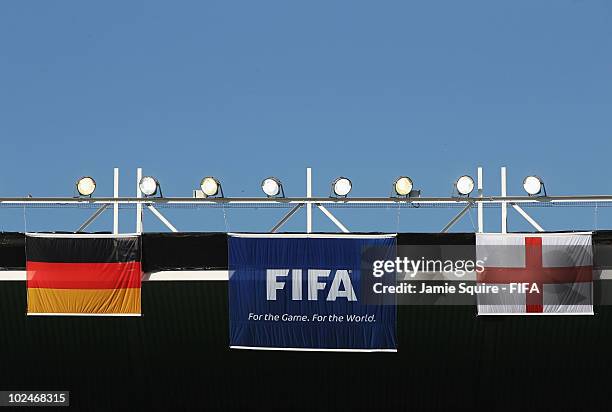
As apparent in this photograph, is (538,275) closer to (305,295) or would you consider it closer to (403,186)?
(403,186)

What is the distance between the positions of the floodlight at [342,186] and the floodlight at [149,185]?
487 cm

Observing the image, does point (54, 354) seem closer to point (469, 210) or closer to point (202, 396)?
point (202, 396)

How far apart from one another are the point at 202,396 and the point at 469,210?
8737mm

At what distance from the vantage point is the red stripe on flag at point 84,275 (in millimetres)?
25328

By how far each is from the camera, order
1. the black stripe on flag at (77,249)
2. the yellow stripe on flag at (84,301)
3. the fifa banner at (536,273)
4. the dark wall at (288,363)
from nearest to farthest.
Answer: the fifa banner at (536,273) < the dark wall at (288,363) < the yellow stripe on flag at (84,301) < the black stripe on flag at (77,249)

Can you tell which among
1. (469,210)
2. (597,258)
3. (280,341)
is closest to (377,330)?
(280,341)

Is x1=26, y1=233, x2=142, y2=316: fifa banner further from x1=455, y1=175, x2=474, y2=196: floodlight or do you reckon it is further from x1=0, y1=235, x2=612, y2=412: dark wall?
x1=455, y1=175, x2=474, y2=196: floodlight

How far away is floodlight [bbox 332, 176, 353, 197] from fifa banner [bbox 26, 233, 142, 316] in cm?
557

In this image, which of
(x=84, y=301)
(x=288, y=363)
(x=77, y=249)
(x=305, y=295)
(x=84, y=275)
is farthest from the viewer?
(x=77, y=249)

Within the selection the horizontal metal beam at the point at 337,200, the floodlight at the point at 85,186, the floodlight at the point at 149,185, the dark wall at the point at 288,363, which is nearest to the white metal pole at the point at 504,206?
the horizontal metal beam at the point at 337,200

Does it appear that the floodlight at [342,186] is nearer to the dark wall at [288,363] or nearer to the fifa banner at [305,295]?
the fifa banner at [305,295]

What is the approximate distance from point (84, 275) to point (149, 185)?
298 centimetres

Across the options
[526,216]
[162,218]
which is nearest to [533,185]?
[526,216]

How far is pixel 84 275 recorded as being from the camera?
2552cm
